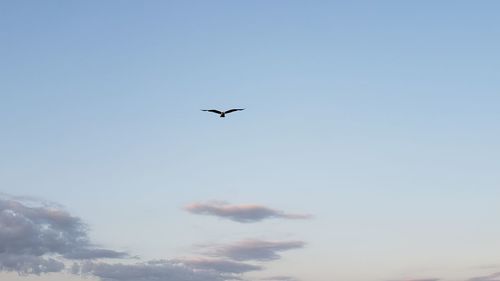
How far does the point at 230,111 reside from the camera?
180 meters
